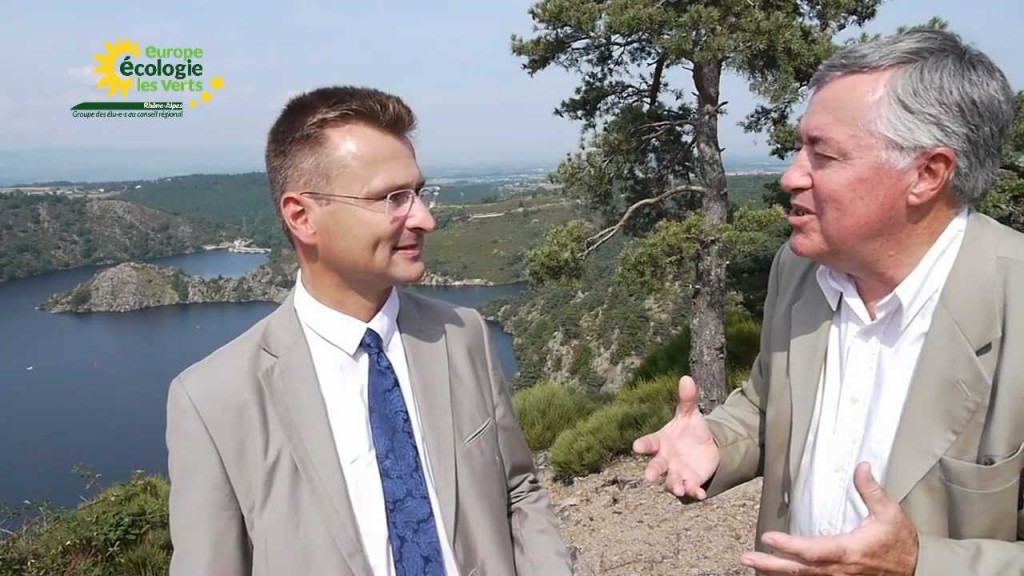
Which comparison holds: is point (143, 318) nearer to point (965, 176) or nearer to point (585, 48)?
point (585, 48)

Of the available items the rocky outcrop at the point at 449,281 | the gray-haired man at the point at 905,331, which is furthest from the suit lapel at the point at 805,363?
the rocky outcrop at the point at 449,281

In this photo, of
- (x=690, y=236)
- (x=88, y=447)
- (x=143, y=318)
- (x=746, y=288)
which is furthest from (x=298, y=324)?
(x=143, y=318)

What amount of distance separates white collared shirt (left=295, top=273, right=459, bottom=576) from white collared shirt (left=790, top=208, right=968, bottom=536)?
0.88 m

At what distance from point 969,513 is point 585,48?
639 cm

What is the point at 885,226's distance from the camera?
4.41 feet

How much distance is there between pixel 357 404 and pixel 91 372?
49060 millimetres

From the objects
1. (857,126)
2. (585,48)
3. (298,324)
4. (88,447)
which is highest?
(585,48)

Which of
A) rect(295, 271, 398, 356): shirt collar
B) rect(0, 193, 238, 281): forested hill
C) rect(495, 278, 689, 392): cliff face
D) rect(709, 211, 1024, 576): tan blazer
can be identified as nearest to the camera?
rect(709, 211, 1024, 576): tan blazer

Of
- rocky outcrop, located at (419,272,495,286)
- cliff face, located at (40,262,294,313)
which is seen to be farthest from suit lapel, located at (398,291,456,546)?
cliff face, located at (40,262,294,313)

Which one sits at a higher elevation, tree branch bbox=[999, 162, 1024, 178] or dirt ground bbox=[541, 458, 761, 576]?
tree branch bbox=[999, 162, 1024, 178]

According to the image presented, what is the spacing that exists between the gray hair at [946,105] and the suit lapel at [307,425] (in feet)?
4.45

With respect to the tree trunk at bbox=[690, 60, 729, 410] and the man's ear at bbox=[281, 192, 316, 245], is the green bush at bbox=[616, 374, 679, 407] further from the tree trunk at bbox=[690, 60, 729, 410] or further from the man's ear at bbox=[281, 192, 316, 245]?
the man's ear at bbox=[281, 192, 316, 245]

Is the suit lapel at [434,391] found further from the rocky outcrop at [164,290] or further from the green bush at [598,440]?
the rocky outcrop at [164,290]

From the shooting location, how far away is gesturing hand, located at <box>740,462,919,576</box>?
110cm
